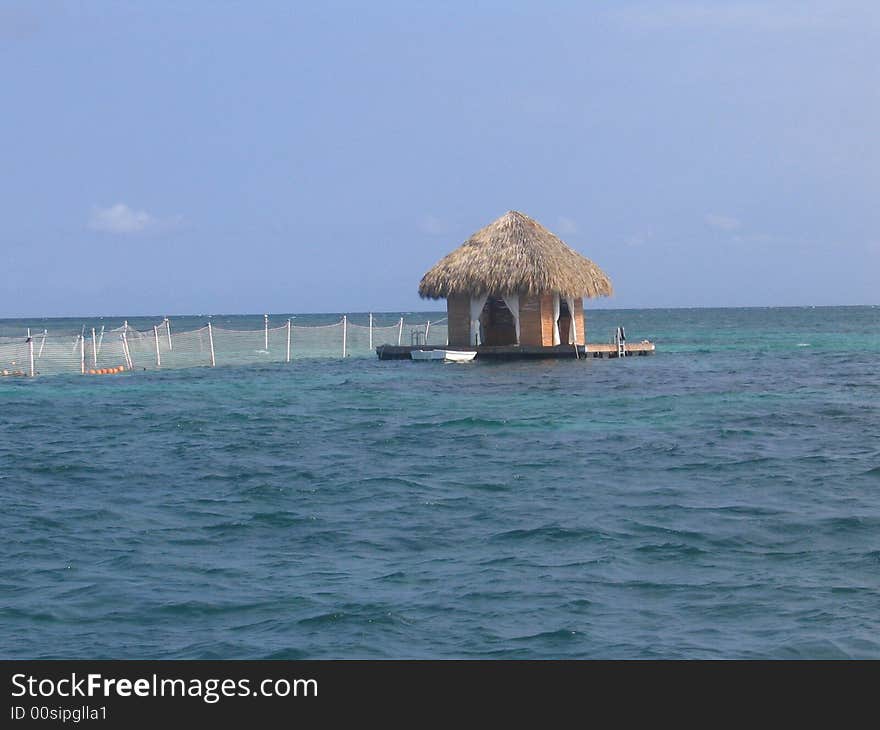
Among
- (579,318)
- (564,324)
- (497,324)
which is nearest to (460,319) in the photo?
(497,324)

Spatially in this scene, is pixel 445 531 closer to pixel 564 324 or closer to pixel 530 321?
pixel 530 321

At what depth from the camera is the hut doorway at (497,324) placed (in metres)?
43.8

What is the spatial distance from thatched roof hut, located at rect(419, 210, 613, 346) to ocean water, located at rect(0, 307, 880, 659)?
13510 mm

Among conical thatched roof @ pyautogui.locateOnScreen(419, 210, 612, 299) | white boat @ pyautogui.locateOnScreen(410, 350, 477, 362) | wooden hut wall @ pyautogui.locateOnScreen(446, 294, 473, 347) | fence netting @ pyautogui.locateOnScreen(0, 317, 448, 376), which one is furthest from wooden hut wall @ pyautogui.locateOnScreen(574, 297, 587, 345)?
fence netting @ pyautogui.locateOnScreen(0, 317, 448, 376)

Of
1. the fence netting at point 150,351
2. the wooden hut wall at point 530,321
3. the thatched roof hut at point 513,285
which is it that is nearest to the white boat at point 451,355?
the thatched roof hut at point 513,285

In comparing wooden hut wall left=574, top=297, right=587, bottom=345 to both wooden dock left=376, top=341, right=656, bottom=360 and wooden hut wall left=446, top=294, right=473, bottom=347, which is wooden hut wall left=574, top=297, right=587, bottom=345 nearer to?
wooden dock left=376, top=341, right=656, bottom=360

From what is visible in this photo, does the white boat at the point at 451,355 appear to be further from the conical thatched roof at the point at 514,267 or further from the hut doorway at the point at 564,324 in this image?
the hut doorway at the point at 564,324

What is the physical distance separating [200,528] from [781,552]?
620 centimetres

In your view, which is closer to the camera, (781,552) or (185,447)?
(781,552)
